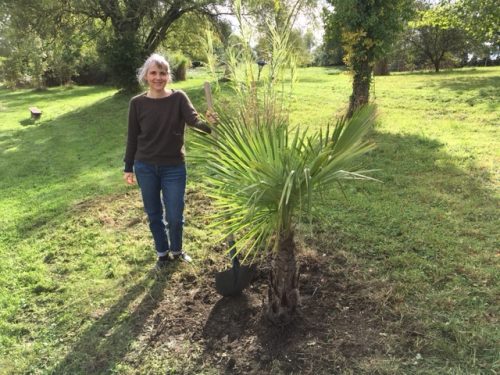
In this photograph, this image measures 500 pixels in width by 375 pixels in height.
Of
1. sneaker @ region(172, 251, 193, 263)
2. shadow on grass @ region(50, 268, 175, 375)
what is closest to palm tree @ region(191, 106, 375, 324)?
shadow on grass @ region(50, 268, 175, 375)

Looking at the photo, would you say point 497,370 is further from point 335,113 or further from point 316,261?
point 335,113

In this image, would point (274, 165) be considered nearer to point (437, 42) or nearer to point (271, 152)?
point (271, 152)

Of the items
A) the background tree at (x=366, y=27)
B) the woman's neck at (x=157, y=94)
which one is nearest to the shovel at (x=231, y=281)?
the woman's neck at (x=157, y=94)

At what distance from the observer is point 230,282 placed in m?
3.32

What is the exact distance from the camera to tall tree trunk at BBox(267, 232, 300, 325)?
284 centimetres

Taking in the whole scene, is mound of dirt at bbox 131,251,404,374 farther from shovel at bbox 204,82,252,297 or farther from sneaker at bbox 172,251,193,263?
sneaker at bbox 172,251,193,263

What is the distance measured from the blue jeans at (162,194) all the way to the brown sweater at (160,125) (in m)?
0.09

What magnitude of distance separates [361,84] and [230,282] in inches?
Answer: 250

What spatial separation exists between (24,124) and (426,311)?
14.5 m

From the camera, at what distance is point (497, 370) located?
2.40 meters

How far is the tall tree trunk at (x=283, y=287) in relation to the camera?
9.33 feet

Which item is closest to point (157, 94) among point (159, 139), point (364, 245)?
point (159, 139)

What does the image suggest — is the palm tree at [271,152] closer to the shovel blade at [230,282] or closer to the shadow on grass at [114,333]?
the shovel blade at [230,282]

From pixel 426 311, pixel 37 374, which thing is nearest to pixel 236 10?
pixel 426 311
